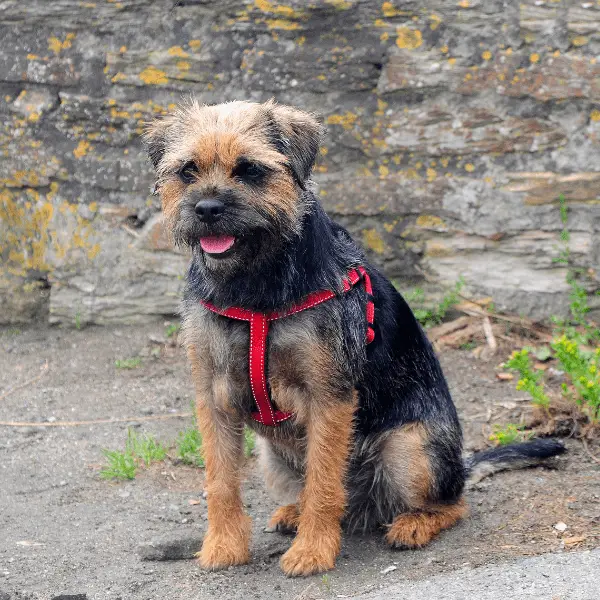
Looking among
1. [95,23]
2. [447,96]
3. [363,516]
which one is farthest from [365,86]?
[363,516]

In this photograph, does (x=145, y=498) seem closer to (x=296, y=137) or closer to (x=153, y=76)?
(x=296, y=137)

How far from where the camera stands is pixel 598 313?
245 inches

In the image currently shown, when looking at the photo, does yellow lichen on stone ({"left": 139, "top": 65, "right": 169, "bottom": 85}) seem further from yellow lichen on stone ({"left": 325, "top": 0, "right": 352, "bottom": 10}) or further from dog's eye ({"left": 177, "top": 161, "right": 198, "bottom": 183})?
dog's eye ({"left": 177, "top": 161, "right": 198, "bottom": 183})

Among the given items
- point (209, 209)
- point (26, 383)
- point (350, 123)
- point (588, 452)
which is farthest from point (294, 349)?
point (26, 383)

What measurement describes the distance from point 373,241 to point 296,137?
2.59 metres

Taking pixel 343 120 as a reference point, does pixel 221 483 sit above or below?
below

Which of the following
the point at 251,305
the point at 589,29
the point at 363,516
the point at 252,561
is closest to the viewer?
the point at 251,305

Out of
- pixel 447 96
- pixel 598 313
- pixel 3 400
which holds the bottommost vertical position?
pixel 3 400

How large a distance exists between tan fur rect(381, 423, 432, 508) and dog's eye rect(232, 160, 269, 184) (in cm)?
136

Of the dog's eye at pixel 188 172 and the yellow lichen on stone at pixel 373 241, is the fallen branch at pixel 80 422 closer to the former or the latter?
the yellow lichen on stone at pixel 373 241

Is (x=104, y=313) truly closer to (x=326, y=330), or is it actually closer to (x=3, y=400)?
(x=3, y=400)

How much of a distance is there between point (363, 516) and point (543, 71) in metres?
3.05

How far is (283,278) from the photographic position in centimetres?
395

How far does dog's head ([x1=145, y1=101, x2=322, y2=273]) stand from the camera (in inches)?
145
